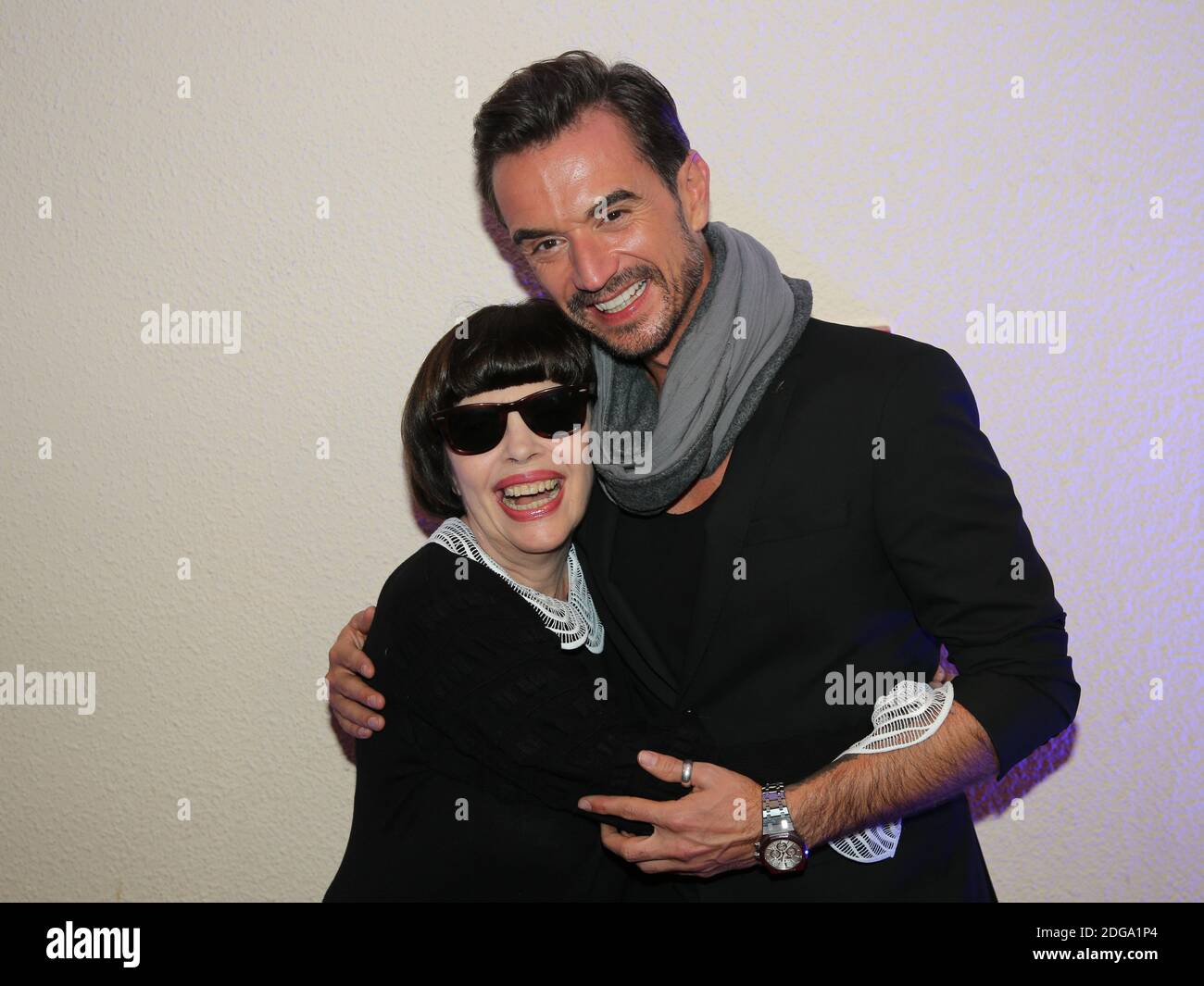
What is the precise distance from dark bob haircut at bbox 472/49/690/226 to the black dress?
93cm

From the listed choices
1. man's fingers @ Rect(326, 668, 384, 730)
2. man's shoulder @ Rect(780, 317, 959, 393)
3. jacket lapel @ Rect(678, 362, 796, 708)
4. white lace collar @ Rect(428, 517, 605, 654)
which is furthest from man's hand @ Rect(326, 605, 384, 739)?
man's shoulder @ Rect(780, 317, 959, 393)

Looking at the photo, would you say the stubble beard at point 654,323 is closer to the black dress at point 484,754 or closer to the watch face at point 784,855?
the black dress at point 484,754

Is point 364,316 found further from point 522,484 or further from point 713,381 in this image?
point 713,381

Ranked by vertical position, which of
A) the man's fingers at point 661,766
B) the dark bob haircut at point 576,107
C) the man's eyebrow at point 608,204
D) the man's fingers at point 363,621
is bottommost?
the man's fingers at point 661,766

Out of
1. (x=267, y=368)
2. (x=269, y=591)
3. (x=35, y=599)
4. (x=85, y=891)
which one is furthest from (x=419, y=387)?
(x=85, y=891)

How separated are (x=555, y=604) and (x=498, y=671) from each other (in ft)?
0.87

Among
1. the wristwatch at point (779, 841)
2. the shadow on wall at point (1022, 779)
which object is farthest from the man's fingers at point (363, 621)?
the shadow on wall at point (1022, 779)

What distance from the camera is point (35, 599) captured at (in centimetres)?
A: 307

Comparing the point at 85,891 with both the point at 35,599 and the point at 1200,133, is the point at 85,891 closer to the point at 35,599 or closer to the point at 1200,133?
the point at 35,599

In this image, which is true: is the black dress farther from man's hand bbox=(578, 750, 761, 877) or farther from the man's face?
the man's face

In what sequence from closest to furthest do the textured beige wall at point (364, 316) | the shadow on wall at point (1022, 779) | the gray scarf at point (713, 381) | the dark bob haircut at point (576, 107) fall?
the gray scarf at point (713, 381), the dark bob haircut at point (576, 107), the textured beige wall at point (364, 316), the shadow on wall at point (1022, 779)

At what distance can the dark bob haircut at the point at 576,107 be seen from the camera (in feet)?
7.09

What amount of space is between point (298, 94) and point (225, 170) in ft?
1.00

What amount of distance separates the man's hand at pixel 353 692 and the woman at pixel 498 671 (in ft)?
0.09
